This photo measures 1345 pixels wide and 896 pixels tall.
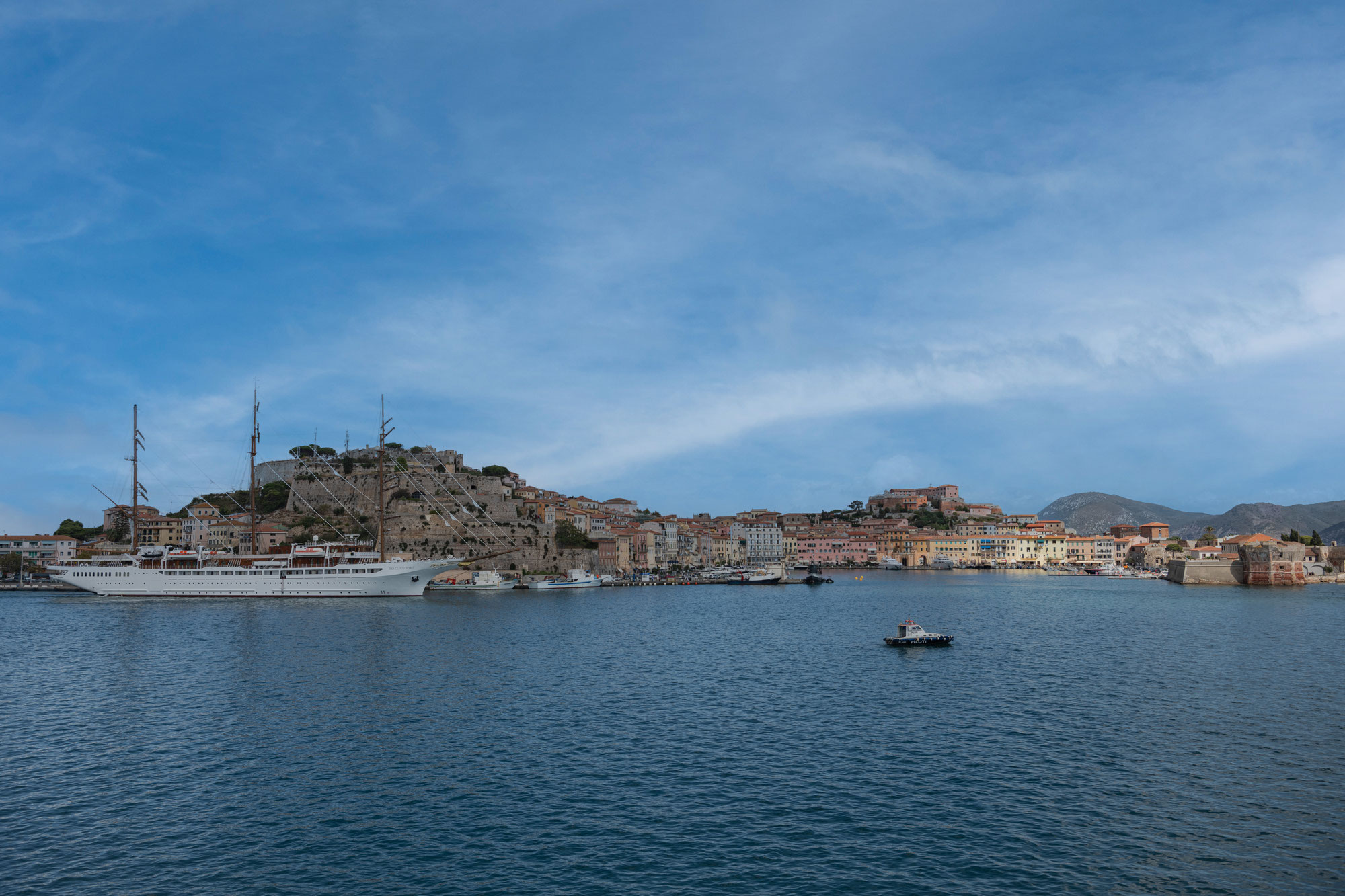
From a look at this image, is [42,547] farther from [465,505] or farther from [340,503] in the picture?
[465,505]

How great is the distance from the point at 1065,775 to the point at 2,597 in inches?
3731

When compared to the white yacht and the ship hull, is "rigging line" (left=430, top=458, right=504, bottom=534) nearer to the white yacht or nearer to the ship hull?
the white yacht

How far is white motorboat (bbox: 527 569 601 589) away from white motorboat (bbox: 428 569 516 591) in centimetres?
307

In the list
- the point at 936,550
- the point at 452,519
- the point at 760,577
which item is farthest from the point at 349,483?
the point at 936,550

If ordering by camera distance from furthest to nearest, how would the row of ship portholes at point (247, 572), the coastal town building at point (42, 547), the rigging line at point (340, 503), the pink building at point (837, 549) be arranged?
the pink building at point (837, 549)
the coastal town building at point (42, 547)
the rigging line at point (340, 503)
the row of ship portholes at point (247, 572)

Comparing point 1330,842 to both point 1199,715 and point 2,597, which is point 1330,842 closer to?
point 1199,715

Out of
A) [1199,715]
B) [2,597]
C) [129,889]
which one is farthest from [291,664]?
[2,597]

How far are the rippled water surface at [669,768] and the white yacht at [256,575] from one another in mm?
31831

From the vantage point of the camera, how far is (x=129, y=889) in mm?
12070

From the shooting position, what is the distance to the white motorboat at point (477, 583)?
275 ft

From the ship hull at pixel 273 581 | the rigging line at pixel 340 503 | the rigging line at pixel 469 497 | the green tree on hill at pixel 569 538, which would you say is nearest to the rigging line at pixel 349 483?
the rigging line at pixel 340 503

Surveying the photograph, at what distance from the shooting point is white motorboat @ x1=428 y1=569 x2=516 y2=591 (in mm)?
83750

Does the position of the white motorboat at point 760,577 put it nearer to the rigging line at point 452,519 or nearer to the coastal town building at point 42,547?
the rigging line at point 452,519

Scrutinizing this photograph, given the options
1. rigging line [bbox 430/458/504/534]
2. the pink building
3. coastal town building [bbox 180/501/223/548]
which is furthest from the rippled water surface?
the pink building
